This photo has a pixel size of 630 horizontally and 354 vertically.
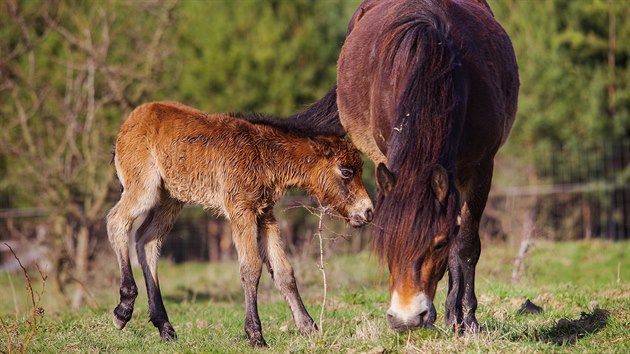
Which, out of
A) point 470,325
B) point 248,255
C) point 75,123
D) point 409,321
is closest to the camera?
point 409,321

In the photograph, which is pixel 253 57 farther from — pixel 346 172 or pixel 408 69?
pixel 408 69

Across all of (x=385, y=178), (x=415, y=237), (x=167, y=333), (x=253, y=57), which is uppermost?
(x=385, y=178)

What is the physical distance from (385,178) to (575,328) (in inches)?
88.0

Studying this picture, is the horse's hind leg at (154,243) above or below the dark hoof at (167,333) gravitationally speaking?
above

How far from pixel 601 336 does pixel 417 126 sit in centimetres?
208

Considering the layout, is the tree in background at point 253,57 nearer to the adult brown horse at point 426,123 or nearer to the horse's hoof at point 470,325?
the adult brown horse at point 426,123

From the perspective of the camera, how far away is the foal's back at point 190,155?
6.91 m

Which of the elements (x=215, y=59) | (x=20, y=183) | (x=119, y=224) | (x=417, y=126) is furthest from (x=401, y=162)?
(x=215, y=59)

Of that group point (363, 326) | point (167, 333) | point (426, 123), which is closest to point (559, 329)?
point (363, 326)

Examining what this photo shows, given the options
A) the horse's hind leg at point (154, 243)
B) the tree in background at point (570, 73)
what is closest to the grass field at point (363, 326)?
the horse's hind leg at point (154, 243)

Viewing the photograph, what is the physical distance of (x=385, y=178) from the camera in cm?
521

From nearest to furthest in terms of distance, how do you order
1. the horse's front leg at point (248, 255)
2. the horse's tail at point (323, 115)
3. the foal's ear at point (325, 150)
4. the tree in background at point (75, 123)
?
1. the horse's front leg at point (248, 255)
2. the foal's ear at point (325, 150)
3. the horse's tail at point (323, 115)
4. the tree in background at point (75, 123)

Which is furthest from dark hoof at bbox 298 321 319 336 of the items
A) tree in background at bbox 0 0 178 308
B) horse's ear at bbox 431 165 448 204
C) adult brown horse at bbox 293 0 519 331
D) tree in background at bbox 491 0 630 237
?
tree in background at bbox 491 0 630 237

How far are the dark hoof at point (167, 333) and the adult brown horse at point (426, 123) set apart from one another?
2098 millimetres
